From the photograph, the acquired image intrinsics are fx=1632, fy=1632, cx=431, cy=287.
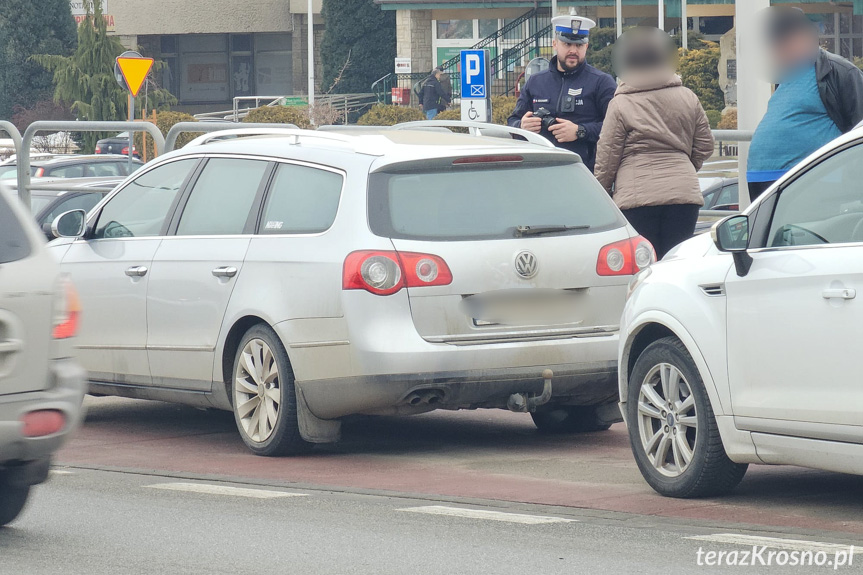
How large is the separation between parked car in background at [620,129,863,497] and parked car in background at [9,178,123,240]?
27.5 feet

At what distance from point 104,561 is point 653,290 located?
267 centimetres

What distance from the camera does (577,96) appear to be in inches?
428

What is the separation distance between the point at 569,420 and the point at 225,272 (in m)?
2.11

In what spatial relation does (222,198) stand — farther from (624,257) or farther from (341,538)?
(341,538)

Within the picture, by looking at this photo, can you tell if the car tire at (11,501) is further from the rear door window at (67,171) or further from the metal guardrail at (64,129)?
the rear door window at (67,171)

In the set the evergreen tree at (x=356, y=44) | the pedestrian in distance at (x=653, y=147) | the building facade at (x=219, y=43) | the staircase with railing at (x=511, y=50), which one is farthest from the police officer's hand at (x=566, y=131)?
the building facade at (x=219, y=43)

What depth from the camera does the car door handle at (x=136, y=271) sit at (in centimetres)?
907

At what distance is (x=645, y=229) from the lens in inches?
394

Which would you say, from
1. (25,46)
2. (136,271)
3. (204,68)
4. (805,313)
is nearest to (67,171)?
→ (136,271)

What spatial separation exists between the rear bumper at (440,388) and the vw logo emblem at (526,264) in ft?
1.53

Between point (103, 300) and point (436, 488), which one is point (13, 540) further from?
point (103, 300)

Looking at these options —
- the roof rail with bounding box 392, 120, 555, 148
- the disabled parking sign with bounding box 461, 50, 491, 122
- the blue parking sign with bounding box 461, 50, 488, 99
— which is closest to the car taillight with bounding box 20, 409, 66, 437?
the roof rail with bounding box 392, 120, 555, 148

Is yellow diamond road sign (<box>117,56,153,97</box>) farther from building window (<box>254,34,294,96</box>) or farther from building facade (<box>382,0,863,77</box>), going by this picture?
building window (<box>254,34,294,96</box>)

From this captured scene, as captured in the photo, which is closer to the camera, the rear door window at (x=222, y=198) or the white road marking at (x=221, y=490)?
the white road marking at (x=221, y=490)
